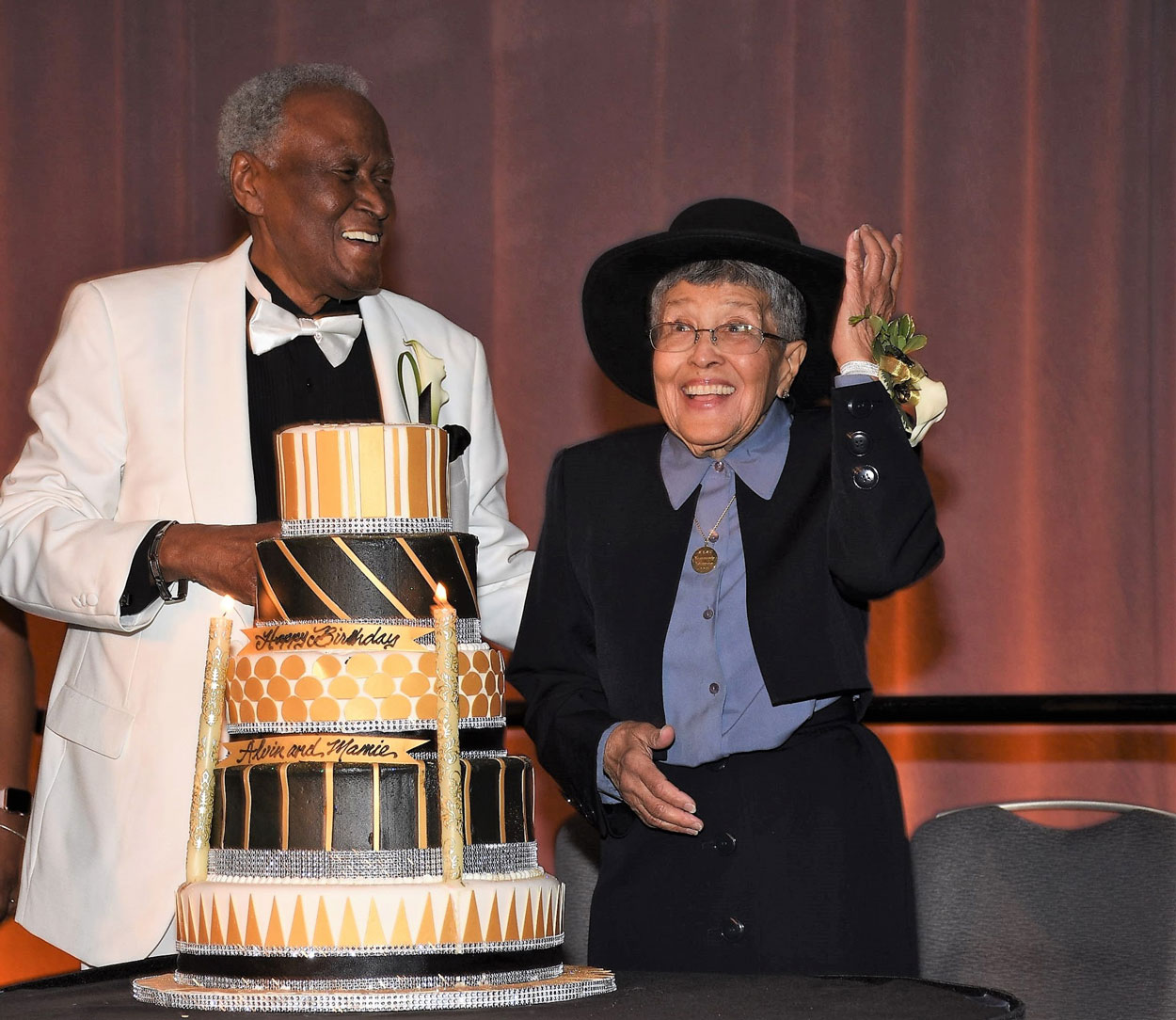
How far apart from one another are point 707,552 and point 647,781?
1.37 feet

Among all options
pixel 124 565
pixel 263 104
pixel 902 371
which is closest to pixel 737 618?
pixel 902 371

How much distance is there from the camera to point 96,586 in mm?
2609

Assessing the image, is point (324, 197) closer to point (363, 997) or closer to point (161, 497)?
point (161, 497)

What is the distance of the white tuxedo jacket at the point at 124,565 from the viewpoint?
2.71 meters

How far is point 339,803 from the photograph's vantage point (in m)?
1.97

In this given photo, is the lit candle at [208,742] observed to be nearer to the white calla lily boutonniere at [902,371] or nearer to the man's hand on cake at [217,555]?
the man's hand on cake at [217,555]

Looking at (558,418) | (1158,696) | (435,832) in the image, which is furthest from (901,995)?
(558,418)

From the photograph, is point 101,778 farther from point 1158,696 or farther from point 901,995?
point 1158,696

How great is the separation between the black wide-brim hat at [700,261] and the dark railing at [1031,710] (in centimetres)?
82

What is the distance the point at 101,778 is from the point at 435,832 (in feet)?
3.36

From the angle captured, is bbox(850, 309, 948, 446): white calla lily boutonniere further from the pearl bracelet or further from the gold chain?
the gold chain

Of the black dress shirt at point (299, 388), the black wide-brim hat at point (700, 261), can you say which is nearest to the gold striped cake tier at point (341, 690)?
the black wide-brim hat at point (700, 261)

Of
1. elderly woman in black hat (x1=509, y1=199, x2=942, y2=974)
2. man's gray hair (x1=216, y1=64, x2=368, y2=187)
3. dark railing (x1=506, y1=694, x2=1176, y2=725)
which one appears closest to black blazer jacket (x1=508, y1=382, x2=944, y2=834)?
elderly woman in black hat (x1=509, y1=199, x2=942, y2=974)

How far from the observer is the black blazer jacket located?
2.22 meters
